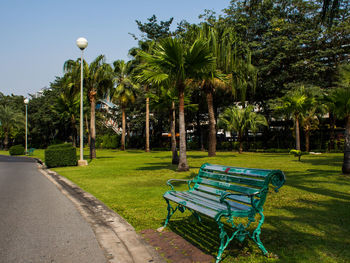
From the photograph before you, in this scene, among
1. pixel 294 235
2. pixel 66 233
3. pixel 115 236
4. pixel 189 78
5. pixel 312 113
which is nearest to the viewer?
pixel 294 235

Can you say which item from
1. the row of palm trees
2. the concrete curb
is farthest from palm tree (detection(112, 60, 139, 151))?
the concrete curb

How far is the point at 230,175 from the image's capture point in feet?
16.3

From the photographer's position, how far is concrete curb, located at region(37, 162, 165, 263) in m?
4.25

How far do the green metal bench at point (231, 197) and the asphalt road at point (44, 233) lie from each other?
4.94 ft

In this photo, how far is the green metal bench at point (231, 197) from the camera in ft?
13.0

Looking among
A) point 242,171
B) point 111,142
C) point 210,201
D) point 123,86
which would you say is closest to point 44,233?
point 210,201

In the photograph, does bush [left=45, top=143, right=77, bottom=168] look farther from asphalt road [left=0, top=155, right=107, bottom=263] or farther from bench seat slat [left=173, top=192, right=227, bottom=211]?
bench seat slat [left=173, top=192, right=227, bottom=211]

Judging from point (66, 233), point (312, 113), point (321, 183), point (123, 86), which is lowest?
point (66, 233)

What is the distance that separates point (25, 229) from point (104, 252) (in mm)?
2163

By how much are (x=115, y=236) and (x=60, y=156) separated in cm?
1599

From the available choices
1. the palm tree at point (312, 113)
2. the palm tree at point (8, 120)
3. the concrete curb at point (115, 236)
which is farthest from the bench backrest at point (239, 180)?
the palm tree at point (8, 120)

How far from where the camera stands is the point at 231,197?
4.84 metres

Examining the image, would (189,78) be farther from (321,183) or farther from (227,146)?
(227,146)

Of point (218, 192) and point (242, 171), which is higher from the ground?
point (242, 171)
